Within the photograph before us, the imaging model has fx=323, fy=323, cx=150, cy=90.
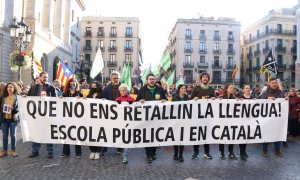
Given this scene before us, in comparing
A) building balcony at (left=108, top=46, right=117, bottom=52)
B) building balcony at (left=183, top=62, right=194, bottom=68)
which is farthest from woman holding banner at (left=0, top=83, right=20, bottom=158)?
building balcony at (left=108, top=46, right=117, bottom=52)

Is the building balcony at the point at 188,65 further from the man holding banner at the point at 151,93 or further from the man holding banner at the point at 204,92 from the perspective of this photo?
the man holding banner at the point at 151,93

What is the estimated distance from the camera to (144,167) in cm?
654

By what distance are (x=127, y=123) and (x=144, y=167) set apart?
101cm

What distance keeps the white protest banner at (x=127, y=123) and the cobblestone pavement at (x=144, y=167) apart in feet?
1.44

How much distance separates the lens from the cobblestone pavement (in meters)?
5.86

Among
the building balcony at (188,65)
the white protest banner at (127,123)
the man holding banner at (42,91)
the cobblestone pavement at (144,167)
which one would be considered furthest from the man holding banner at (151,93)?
the building balcony at (188,65)

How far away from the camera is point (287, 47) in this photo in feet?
205

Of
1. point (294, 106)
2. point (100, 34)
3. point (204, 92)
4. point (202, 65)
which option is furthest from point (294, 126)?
point (100, 34)

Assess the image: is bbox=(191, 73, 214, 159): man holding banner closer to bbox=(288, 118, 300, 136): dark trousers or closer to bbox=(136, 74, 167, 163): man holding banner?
bbox=(136, 74, 167, 163): man holding banner

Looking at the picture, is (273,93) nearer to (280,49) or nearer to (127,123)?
(127,123)

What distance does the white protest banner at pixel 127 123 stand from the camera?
6.96 m

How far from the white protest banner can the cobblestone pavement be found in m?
0.44

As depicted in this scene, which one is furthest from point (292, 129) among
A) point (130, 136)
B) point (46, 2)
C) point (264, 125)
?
point (46, 2)

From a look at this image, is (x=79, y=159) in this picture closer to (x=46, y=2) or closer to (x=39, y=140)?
(x=39, y=140)
